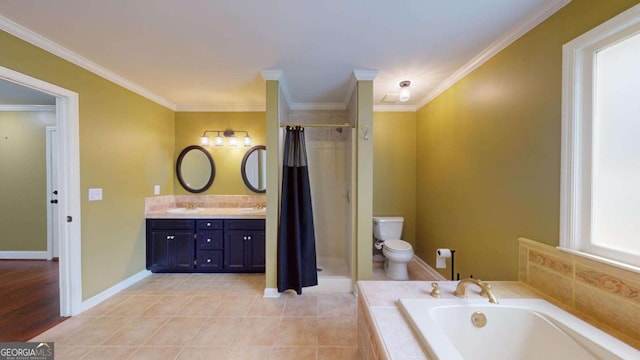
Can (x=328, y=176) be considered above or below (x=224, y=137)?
below

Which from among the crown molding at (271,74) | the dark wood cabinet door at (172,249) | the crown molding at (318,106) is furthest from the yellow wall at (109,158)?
the crown molding at (318,106)

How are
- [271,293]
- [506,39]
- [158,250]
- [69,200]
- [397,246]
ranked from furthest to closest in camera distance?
[158,250] → [397,246] → [271,293] → [69,200] → [506,39]

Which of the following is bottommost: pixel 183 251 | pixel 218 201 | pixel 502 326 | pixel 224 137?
pixel 183 251

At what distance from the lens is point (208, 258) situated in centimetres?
299

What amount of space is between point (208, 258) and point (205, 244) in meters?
0.19

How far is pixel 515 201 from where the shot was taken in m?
1.65

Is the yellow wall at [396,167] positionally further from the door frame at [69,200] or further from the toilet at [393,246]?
the door frame at [69,200]

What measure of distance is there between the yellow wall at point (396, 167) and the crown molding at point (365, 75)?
98 centimetres

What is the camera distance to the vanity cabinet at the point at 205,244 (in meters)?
2.98

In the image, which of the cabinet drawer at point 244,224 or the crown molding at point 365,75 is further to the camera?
the cabinet drawer at point 244,224

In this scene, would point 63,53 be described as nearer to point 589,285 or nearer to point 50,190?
point 50,190

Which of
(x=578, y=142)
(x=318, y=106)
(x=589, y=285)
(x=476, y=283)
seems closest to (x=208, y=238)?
(x=318, y=106)

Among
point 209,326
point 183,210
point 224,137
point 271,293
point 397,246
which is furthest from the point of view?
point 224,137

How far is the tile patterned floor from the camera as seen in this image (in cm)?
165
